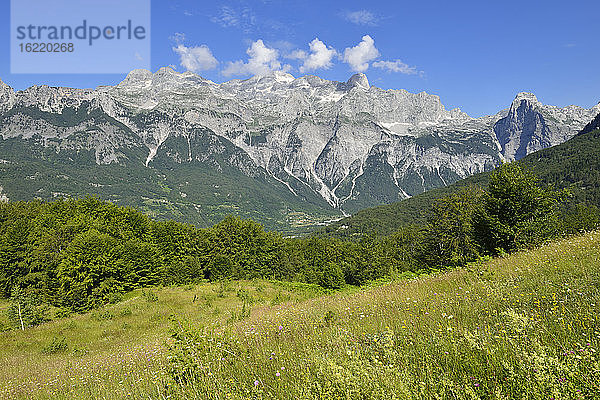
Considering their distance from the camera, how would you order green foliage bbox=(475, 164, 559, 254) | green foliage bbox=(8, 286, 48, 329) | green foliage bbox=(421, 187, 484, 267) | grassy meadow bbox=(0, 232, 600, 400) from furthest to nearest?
green foliage bbox=(421, 187, 484, 267) < green foliage bbox=(8, 286, 48, 329) < green foliage bbox=(475, 164, 559, 254) < grassy meadow bbox=(0, 232, 600, 400)

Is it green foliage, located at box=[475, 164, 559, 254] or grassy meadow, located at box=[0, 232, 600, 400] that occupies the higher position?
green foliage, located at box=[475, 164, 559, 254]

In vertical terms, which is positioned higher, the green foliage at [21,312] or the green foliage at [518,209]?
the green foliage at [518,209]

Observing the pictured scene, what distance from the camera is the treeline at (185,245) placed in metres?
24.2

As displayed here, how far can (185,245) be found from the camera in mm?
59062

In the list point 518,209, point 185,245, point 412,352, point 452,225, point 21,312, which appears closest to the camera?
point 412,352

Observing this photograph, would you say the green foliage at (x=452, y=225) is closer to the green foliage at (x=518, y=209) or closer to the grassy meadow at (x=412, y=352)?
the green foliage at (x=518, y=209)

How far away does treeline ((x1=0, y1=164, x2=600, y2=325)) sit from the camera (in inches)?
954

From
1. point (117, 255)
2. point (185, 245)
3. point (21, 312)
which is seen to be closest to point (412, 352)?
point (21, 312)

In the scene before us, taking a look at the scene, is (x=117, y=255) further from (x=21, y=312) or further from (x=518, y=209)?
(x=518, y=209)

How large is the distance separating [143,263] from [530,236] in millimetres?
44291

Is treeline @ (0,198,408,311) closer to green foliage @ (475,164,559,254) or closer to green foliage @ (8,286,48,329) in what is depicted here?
green foliage @ (8,286,48,329)

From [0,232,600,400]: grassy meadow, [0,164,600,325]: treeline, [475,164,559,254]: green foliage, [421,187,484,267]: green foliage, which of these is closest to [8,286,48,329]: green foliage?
[0,164,600,325]: treeline

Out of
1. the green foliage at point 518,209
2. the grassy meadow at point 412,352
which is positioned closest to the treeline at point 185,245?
the green foliage at point 518,209

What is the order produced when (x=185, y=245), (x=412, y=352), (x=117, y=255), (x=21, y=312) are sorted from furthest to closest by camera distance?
(x=185, y=245) < (x=117, y=255) < (x=21, y=312) < (x=412, y=352)
